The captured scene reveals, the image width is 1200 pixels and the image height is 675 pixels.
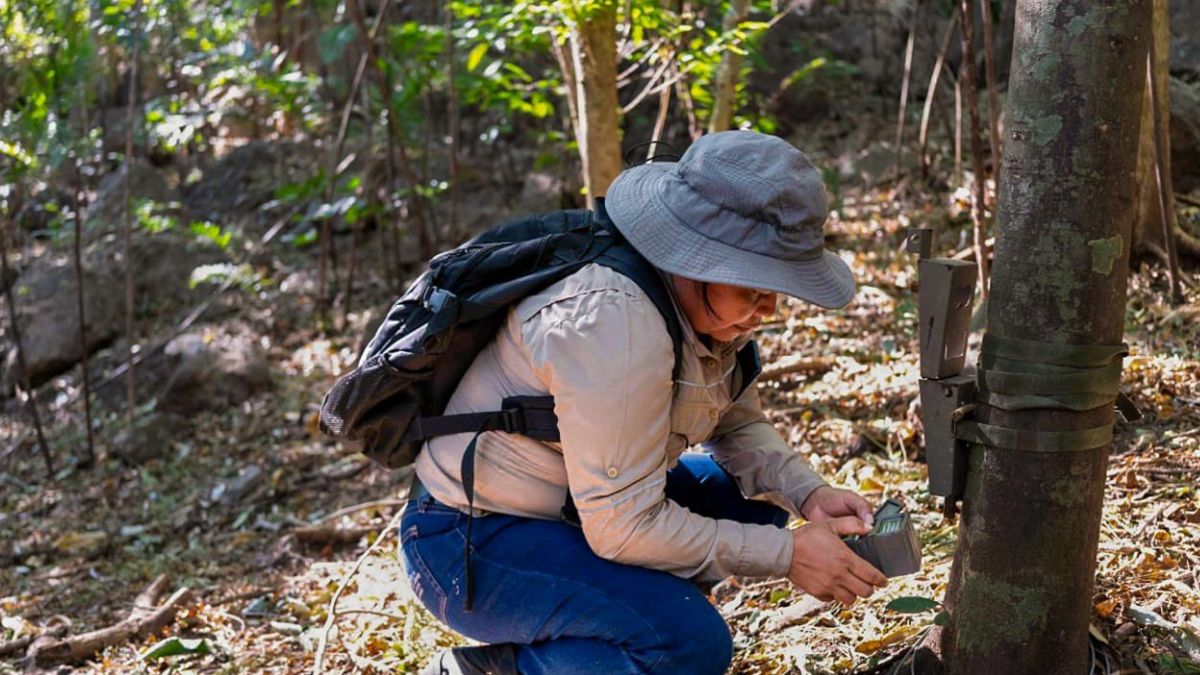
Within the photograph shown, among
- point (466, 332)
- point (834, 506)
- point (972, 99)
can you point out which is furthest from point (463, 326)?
point (972, 99)

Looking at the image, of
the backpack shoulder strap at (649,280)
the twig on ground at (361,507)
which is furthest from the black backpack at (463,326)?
the twig on ground at (361,507)

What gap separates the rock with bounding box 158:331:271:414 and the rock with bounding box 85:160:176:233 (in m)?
1.87

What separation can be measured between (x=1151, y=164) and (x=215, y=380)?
4996mm

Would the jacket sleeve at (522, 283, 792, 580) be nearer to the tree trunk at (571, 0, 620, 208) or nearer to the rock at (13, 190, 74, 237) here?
the tree trunk at (571, 0, 620, 208)

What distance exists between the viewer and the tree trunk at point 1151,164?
4.27 meters

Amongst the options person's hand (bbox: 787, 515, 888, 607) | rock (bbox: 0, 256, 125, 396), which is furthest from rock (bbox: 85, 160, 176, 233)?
person's hand (bbox: 787, 515, 888, 607)

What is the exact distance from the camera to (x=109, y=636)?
3.83m

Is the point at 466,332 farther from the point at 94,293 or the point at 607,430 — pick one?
the point at 94,293

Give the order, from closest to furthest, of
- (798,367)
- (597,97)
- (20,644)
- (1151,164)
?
(20,644) → (1151,164) → (798,367) → (597,97)

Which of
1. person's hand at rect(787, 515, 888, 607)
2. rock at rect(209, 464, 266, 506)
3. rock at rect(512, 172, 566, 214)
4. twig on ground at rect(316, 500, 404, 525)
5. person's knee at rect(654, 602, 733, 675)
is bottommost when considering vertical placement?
rock at rect(209, 464, 266, 506)

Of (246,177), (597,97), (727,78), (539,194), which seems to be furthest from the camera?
(246,177)

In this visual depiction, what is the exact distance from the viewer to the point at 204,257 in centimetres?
839

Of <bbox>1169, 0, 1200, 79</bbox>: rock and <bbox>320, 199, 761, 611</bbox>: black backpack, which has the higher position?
<bbox>1169, 0, 1200, 79</bbox>: rock

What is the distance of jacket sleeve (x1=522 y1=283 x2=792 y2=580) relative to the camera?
2.02m
